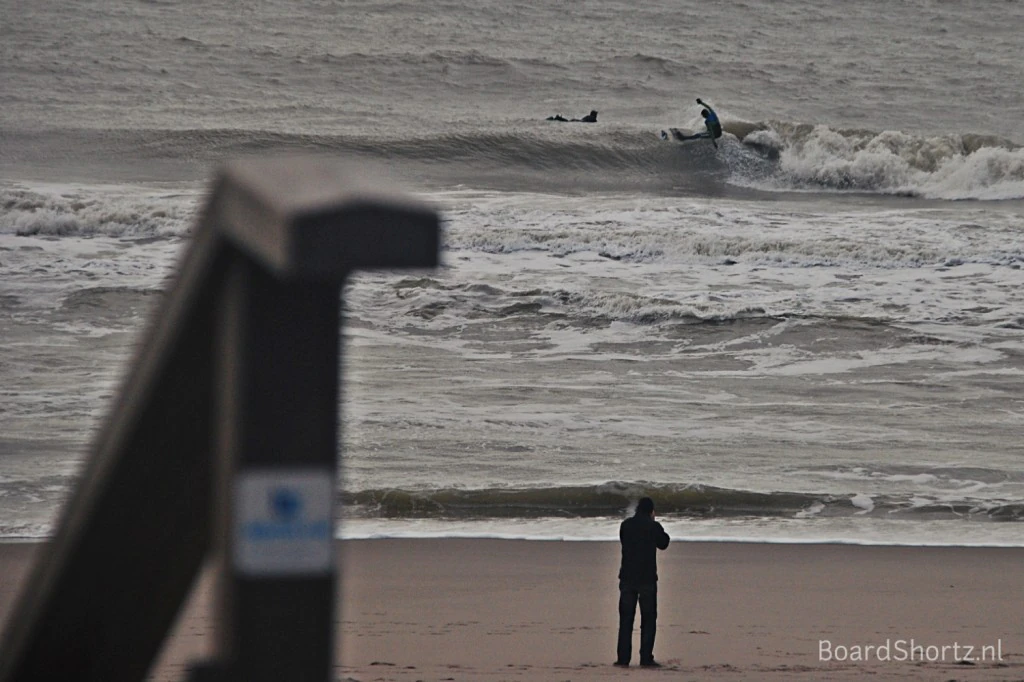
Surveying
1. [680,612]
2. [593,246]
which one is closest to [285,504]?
[680,612]

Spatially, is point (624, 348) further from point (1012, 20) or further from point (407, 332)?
point (1012, 20)

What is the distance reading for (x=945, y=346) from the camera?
1410cm

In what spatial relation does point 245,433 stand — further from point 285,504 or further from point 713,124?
point 713,124

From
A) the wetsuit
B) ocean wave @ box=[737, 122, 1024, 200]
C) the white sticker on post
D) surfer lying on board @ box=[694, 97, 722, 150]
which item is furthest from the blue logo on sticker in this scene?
the wetsuit

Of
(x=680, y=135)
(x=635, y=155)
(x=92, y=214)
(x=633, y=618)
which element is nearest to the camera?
(x=633, y=618)

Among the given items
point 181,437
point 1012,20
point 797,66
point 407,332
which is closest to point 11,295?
point 407,332

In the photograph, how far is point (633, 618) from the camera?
6316 millimetres

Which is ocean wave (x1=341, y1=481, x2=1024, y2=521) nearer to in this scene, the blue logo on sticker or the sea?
the sea

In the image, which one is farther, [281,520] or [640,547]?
[640,547]

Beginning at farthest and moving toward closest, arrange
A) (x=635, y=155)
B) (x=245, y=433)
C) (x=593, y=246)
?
1. (x=635, y=155)
2. (x=593, y=246)
3. (x=245, y=433)

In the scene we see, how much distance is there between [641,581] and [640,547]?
0.16 metres

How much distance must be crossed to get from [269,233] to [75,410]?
A: 34.3 feet

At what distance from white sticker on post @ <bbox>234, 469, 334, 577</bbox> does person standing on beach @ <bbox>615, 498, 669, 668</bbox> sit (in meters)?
5.10

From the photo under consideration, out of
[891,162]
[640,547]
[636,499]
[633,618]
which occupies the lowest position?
[636,499]
